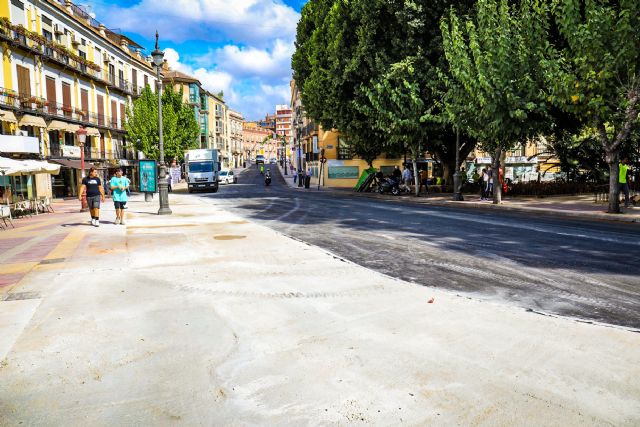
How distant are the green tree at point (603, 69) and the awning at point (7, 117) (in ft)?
81.8

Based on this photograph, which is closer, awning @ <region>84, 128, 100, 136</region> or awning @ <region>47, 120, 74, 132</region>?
awning @ <region>47, 120, 74, 132</region>

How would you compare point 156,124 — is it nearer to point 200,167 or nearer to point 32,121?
point 200,167

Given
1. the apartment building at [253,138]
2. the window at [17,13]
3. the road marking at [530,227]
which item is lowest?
the road marking at [530,227]

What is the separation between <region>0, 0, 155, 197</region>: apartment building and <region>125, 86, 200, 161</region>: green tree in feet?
6.01

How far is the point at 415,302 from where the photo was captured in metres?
5.37

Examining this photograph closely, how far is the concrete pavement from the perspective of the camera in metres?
3.01

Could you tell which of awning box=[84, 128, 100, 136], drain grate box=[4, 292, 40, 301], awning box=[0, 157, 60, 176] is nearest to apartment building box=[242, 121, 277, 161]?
awning box=[84, 128, 100, 136]

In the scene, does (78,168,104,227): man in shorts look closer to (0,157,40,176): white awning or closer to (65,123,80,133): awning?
(0,157,40,176): white awning

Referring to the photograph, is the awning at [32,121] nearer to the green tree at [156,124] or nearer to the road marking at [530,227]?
the green tree at [156,124]

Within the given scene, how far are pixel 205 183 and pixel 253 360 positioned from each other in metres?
32.4

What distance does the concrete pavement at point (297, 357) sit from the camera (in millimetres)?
3010

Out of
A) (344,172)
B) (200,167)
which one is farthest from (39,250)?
(344,172)

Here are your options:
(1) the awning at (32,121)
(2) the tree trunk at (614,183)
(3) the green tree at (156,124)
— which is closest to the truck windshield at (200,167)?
(3) the green tree at (156,124)

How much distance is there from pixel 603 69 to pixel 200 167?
27414 mm
